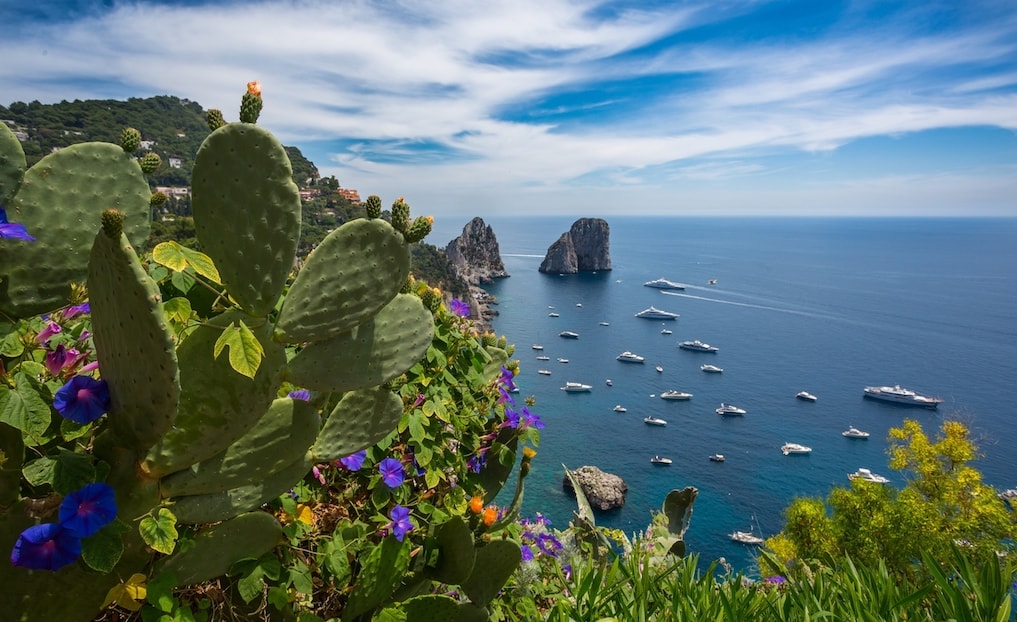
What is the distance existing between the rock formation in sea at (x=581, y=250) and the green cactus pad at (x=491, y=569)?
3872 inches

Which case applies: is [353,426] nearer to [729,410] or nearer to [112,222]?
[112,222]

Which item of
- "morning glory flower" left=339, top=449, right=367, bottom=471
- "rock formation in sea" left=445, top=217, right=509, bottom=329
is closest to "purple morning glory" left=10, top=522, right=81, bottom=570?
"morning glory flower" left=339, top=449, right=367, bottom=471

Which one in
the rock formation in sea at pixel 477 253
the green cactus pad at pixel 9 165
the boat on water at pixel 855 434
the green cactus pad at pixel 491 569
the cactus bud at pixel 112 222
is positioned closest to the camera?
the cactus bud at pixel 112 222

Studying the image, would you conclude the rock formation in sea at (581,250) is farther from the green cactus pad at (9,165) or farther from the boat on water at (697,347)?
the green cactus pad at (9,165)

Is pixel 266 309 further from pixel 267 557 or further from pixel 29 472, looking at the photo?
pixel 267 557

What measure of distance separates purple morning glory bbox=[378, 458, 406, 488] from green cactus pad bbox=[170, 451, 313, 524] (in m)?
0.35

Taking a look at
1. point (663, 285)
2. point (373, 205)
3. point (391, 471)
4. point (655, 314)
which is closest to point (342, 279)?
point (373, 205)

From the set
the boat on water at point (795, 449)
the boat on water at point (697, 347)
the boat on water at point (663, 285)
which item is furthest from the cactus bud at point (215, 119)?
the boat on water at point (663, 285)

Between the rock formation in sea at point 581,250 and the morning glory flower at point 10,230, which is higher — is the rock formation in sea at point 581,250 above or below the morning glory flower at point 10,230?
below

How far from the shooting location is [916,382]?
42781mm

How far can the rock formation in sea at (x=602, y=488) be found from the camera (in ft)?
82.6

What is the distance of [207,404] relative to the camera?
128 centimetres

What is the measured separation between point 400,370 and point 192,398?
552mm

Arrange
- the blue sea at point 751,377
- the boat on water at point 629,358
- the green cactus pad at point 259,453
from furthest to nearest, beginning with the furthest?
the boat on water at point 629,358 < the blue sea at point 751,377 < the green cactus pad at point 259,453
